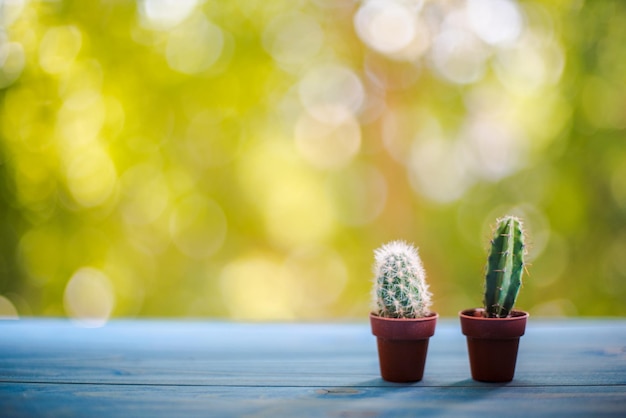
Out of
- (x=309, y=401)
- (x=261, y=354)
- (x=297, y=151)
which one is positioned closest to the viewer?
(x=309, y=401)

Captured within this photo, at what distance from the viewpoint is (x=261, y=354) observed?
4.07ft

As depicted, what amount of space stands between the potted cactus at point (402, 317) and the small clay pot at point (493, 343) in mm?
78

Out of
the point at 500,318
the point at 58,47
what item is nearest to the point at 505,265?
the point at 500,318

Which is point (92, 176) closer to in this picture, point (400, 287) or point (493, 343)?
point (400, 287)

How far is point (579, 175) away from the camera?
248cm

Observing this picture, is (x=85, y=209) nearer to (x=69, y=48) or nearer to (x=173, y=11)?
(x=69, y=48)

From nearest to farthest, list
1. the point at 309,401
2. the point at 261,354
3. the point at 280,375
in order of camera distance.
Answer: the point at 309,401 < the point at 280,375 < the point at 261,354

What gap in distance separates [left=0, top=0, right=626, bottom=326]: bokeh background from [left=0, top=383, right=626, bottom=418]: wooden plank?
1.60 meters

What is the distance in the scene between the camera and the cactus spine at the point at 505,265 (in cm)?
96

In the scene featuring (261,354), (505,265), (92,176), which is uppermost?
(92,176)

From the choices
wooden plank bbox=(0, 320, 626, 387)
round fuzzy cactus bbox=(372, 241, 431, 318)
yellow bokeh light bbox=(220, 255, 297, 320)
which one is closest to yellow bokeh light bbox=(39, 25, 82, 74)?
yellow bokeh light bbox=(220, 255, 297, 320)

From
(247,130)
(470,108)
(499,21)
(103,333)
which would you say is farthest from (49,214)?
(499,21)

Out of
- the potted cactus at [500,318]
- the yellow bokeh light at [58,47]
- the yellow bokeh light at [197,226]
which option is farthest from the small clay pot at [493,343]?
the yellow bokeh light at [58,47]

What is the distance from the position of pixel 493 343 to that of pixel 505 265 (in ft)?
0.48
